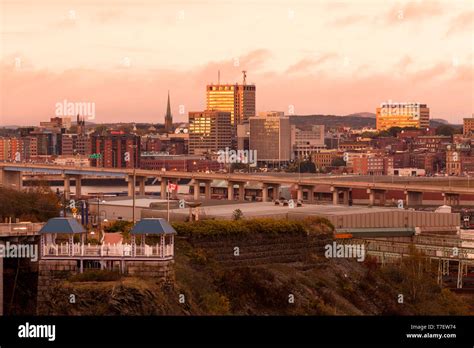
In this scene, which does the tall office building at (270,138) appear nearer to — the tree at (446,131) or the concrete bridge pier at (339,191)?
the tree at (446,131)

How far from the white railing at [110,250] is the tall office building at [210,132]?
16174 cm

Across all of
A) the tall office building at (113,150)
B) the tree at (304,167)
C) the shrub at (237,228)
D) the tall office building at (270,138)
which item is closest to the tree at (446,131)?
the tall office building at (270,138)

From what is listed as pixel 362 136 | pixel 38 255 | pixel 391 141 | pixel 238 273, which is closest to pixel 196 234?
pixel 238 273

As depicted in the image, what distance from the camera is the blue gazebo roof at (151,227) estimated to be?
2092 centimetres

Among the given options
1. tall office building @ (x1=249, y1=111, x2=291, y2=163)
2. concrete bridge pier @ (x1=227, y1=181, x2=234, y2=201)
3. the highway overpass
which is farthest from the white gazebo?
tall office building @ (x1=249, y1=111, x2=291, y2=163)

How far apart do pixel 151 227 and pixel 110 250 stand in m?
0.68

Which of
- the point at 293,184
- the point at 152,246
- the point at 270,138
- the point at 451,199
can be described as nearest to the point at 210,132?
the point at 270,138

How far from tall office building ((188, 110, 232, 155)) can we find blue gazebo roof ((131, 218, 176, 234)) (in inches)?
6365

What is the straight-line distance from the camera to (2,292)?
22266 mm

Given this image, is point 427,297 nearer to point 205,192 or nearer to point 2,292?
point 2,292

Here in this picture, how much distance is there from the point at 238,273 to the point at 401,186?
64.7m

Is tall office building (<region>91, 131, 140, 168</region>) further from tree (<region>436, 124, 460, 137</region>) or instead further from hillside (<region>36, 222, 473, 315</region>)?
hillside (<region>36, 222, 473, 315</region>)

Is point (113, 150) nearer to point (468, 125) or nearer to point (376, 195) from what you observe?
point (468, 125)

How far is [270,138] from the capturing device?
17750 cm
